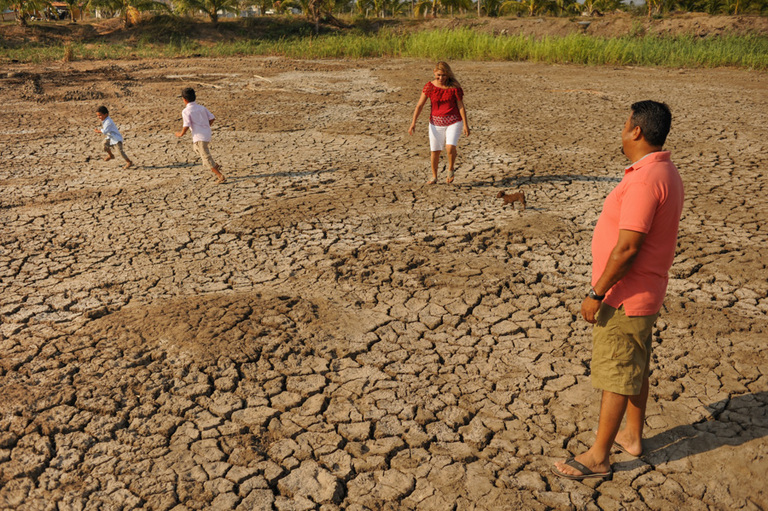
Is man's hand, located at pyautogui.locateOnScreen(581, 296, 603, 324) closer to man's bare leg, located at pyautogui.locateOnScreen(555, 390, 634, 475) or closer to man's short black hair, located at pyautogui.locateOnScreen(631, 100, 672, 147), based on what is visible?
man's bare leg, located at pyautogui.locateOnScreen(555, 390, 634, 475)

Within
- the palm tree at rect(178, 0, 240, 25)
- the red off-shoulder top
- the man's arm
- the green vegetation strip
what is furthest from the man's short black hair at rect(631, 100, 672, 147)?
the palm tree at rect(178, 0, 240, 25)

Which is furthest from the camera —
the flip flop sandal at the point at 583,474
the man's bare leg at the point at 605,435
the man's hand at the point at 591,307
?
the flip flop sandal at the point at 583,474

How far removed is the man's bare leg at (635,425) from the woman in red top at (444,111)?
13.6ft

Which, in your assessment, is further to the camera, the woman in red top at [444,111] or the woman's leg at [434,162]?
the woman's leg at [434,162]

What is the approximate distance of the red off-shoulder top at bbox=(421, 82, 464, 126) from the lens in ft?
20.8

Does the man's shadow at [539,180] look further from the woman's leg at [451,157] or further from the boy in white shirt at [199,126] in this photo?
the boy in white shirt at [199,126]

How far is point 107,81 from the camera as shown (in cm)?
1548

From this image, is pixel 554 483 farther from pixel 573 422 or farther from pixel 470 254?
pixel 470 254

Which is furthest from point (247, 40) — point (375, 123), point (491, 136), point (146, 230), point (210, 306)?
point (210, 306)

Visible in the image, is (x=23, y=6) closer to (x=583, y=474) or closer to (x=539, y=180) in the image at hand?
(x=539, y=180)

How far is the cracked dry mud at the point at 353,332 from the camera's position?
2.76 meters

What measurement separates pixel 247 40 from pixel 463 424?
28.6 meters

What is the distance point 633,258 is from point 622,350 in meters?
0.42

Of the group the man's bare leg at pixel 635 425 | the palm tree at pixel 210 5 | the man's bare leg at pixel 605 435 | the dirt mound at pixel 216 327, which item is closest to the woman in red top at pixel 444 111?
the dirt mound at pixel 216 327
